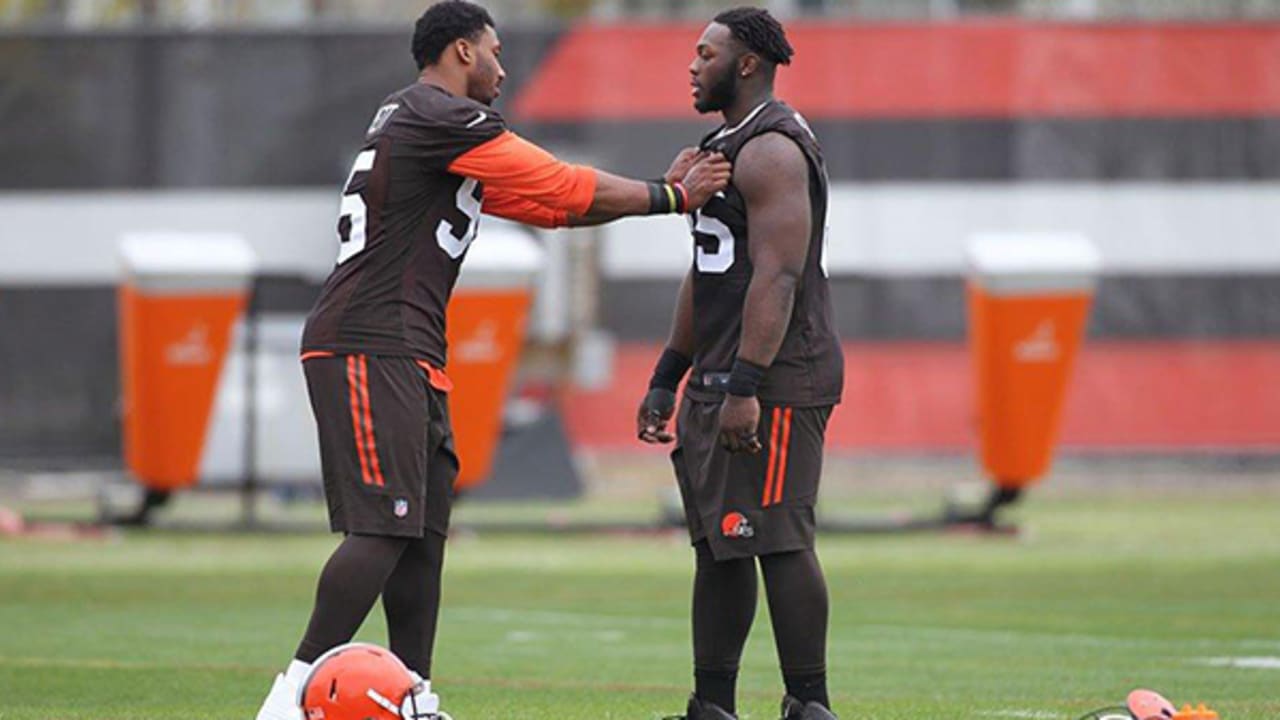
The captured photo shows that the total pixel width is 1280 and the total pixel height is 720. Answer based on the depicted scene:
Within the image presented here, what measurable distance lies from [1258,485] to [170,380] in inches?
457

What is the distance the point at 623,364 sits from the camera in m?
26.6

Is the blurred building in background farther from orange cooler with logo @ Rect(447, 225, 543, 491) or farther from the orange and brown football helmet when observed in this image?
the orange and brown football helmet

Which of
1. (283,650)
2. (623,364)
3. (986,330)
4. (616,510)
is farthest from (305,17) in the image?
(283,650)

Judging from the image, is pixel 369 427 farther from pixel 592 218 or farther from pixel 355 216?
pixel 592 218

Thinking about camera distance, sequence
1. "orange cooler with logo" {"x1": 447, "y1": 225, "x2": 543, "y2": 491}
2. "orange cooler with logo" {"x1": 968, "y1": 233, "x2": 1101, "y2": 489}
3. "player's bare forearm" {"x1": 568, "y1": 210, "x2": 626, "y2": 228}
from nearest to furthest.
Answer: "player's bare forearm" {"x1": 568, "y1": 210, "x2": 626, "y2": 228} < "orange cooler with logo" {"x1": 447, "y1": 225, "x2": 543, "y2": 491} < "orange cooler with logo" {"x1": 968, "y1": 233, "x2": 1101, "y2": 489}

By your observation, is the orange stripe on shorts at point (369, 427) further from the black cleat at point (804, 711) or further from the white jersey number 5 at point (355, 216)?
the black cleat at point (804, 711)

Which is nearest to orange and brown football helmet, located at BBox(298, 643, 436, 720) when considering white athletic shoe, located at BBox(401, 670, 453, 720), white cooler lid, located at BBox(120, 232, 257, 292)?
white athletic shoe, located at BBox(401, 670, 453, 720)

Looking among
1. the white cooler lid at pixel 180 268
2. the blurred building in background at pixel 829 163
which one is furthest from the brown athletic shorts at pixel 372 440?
the blurred building in background at pixel 829 163

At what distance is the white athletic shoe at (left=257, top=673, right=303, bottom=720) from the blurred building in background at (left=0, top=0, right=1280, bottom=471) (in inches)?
683

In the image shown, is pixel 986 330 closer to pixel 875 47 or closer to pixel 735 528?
pixel 875 47

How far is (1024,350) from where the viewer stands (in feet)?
67.1

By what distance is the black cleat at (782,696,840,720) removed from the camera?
8.55m

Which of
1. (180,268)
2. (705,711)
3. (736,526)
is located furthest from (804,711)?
(180,268)

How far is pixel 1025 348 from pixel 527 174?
1231cm
